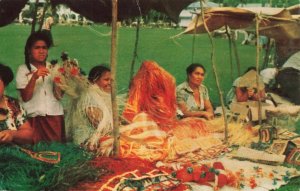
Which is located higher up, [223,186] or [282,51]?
[282,51]

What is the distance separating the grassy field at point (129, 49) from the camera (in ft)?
23.8

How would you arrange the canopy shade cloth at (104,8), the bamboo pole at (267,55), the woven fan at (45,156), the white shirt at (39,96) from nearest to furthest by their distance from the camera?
1. the woven fan at (45,156)
2. the white shirt at (39,96)
3. the canopy shade cloth at (104,8)
4. the bamboo pole at (267,55)

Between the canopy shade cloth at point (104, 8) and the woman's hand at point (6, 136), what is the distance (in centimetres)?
178

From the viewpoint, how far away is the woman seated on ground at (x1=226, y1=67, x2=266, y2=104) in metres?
7.82

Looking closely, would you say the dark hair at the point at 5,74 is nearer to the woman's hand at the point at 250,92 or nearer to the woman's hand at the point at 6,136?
the woman's hand at the point at 6,136

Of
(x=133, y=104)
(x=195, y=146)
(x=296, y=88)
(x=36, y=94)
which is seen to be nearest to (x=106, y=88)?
(x=133, y=104)

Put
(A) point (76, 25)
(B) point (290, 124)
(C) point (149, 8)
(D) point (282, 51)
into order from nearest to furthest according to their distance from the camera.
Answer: (C) point (149, 8)
(B) point (290, 124)
(A) point (76, 25)
(D) point (282, 51)

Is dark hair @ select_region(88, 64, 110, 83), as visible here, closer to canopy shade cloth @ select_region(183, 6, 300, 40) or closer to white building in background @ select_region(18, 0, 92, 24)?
white building in background @ select_region(18, 0, 92, 24)

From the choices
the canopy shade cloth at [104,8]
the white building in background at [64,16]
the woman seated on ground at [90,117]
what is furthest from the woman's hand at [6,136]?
the white building in background at [64,16]

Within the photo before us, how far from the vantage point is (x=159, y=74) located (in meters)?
6.29

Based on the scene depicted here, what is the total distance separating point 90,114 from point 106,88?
0.43 meters

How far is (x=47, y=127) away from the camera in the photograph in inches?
233

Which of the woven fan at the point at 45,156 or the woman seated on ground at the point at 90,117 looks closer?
the woven fan at the point at 45,156

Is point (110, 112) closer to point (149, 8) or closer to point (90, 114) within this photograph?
point (90, 114)
